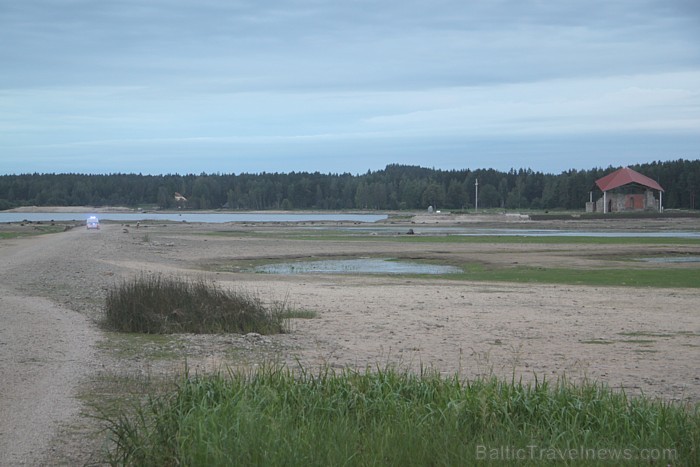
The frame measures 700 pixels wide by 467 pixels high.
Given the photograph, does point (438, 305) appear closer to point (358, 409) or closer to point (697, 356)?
point (697, 356)

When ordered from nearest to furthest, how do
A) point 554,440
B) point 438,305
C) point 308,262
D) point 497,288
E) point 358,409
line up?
point 554,440
point 358,409
point 438,305
point 497,288
point 308,262

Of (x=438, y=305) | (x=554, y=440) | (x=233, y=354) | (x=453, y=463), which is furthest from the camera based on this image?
(x=438, y=305)

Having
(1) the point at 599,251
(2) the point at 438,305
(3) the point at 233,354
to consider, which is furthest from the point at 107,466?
(1) the point at 599,251

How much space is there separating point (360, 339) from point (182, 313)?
3.52 meters

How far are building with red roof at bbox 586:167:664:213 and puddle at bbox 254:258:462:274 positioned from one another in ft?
257

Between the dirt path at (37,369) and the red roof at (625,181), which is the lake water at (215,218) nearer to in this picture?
the red roof at (625,181)

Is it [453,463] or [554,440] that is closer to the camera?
[453,463]

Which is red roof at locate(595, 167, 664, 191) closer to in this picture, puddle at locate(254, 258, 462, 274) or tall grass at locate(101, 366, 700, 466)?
puddle at locate(254, 258, 462, 274)

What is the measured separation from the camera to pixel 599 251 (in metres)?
45.7

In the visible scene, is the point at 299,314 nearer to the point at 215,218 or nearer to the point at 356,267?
the point at 356,267

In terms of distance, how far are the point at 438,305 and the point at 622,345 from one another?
6.61 metres

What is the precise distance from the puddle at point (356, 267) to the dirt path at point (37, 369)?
1491 cm

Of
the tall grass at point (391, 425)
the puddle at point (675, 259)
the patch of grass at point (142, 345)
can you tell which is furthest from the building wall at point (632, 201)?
the tall grass at point (391, 425)

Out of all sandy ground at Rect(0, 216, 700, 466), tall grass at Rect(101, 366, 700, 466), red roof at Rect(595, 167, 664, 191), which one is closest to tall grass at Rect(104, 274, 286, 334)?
sandy ground at Rect(0, 216, 700, 466)
